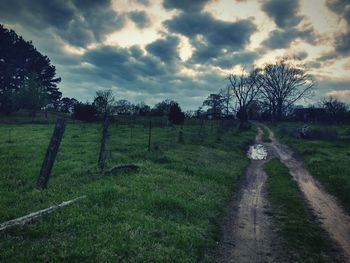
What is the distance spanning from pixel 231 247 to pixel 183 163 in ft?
41.9

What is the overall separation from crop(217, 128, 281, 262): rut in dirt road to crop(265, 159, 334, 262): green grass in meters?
0.53

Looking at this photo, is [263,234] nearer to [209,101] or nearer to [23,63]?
[23,63]

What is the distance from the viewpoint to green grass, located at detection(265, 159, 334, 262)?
403 inches

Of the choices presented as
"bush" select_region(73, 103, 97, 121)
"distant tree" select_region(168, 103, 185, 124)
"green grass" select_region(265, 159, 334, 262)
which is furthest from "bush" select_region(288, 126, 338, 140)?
"bush" select_region(73, 103, 97, 121)

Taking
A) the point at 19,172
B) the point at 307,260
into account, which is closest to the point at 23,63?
the point at 19,172

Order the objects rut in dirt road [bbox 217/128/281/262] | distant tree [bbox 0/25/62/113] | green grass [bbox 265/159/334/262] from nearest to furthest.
Result: 1. rut in dirt road [bbox 217/128/281/262]
2. green grass [bbox 265/159/334/262]
3. distant tree [bbox 0/25/62/113]

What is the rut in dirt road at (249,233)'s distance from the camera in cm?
996

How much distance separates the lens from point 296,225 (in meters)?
12.9

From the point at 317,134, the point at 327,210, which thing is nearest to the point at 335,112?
the point at 317,134

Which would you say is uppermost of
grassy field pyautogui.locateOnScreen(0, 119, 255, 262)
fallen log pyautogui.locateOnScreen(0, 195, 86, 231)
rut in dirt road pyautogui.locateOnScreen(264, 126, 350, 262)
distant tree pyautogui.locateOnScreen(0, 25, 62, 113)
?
distant tree pyautogui.locateOnScreen(0, 25, 62, 113)

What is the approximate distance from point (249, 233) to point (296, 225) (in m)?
2.43

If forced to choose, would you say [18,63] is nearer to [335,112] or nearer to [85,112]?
[85,112]

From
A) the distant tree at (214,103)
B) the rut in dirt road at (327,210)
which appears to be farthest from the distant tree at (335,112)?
the rut in dirt road at (327,210)

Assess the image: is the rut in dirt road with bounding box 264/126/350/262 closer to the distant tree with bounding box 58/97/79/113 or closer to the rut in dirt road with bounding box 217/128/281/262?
the rut in dirt road with bounding box 217/128/281/262
